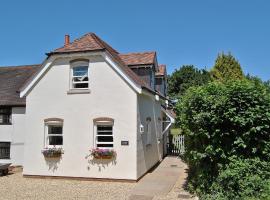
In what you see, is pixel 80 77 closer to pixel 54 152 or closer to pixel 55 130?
pixel 55 130

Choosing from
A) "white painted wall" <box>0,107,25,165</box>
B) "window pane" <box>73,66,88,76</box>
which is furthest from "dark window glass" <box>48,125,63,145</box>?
"white painted wall" <box>0,107,25,165</box>

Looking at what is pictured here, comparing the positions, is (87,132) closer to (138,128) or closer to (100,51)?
(138,128)

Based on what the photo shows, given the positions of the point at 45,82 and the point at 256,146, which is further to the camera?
the point at 45,82

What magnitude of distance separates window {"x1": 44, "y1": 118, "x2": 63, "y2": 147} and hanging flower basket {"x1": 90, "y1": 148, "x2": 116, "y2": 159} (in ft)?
7.56

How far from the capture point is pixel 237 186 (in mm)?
10008

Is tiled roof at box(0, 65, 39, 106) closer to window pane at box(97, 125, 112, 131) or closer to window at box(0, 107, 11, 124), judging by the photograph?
window at box(0, 107, 11, 124)

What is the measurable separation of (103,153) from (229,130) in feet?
22.8

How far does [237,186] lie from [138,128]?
256 inches

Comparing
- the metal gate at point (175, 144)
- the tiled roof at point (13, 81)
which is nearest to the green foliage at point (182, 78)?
the metal gate at point (175, 144)

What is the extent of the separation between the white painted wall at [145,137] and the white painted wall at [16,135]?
28.1ft

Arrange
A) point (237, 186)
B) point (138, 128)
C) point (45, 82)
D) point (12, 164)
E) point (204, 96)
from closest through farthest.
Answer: point (237, 186)
point (204, 96)
point (138, 128)
point (45, 82)
point (12, 164)

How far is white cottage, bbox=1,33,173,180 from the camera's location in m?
15.1

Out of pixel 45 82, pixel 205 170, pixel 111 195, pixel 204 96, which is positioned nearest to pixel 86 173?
pixel 111 195

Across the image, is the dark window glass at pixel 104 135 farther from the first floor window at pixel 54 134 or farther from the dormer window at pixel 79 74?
the dormer window at pixel 79 74
